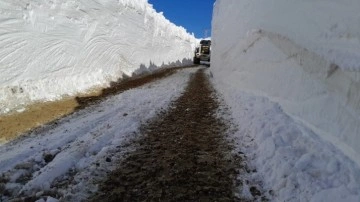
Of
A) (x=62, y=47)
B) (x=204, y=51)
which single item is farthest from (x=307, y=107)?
(x=204, y=51)

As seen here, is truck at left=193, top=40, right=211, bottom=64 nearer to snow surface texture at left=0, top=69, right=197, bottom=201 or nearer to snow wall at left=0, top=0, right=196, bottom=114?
snow wall at left=0, top=0, right=196, bottom=114

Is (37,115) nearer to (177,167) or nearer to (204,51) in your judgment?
(177,167)

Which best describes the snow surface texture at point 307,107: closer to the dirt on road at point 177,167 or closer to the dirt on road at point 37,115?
→ the dirt on road at point 177,167

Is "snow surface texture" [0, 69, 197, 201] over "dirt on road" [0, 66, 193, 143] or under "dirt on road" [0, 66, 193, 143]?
over

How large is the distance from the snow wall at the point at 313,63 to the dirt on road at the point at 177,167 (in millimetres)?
1430

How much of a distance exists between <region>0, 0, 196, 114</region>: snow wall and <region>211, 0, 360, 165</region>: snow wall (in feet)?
21.4

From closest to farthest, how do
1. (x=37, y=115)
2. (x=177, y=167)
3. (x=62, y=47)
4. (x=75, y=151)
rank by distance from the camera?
(x=177, y=167)
(x=75, y=151)
(x=37, y=115)
(x=62, y=47)

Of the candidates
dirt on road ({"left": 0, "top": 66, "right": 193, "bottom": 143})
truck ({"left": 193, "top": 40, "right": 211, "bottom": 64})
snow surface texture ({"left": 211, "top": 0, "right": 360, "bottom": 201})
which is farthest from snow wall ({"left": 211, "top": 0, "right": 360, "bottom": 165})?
truck ({"left": 193, "top": 40, "right": 211, "bottom": 64})

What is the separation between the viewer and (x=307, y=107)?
5.52 meters

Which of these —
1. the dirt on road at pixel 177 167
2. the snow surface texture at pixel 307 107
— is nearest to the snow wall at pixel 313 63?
the snow surface texture at pixel 307 107

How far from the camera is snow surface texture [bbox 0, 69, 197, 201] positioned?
420 centimetres

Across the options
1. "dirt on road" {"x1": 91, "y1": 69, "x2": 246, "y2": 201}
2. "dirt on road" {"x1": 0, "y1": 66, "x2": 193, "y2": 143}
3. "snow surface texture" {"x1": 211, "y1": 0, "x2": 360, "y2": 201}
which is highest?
"snow surface texture" {"x1": 211, "y1": 0, "x2": 360, "y2": 201}

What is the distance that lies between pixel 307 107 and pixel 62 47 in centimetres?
937

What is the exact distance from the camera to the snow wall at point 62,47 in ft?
30.3
